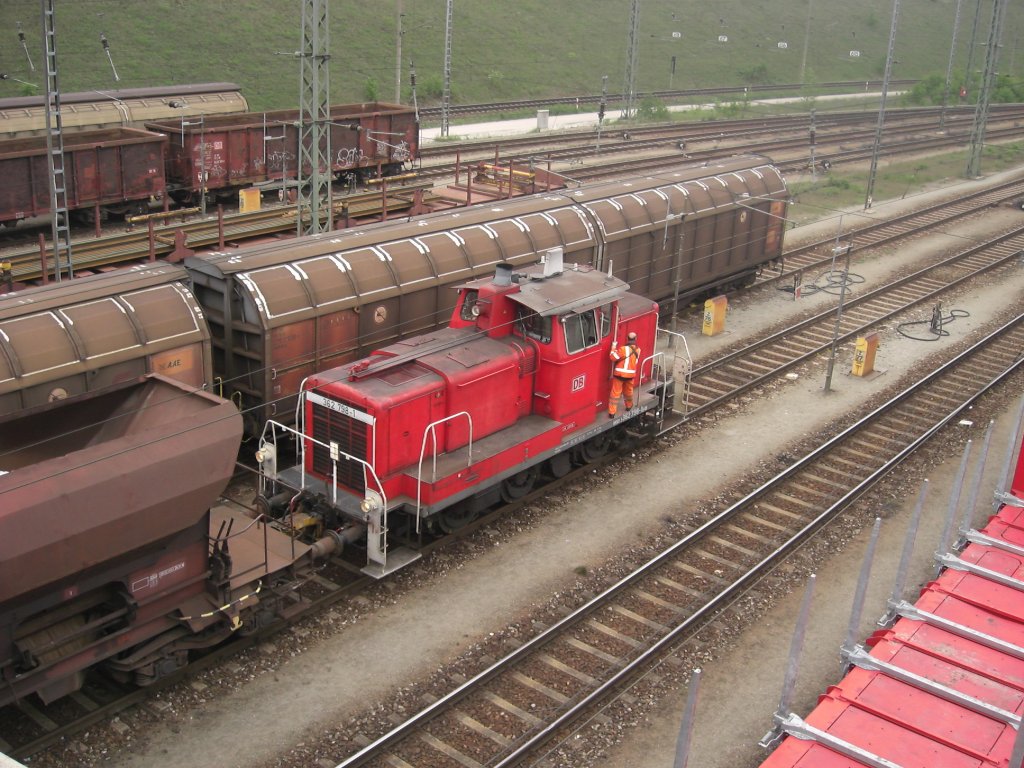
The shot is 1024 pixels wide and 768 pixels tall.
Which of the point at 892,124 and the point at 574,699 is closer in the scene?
the point at 574,699

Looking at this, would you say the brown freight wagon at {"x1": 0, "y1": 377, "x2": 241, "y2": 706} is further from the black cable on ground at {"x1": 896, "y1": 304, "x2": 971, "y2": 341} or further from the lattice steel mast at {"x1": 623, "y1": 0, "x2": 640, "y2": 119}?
the lattice steel mast at {"x1": 623, "y1": 0, "x2": 640, "y2": 119}

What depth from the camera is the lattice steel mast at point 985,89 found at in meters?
44.2

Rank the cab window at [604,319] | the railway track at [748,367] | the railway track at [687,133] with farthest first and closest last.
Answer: the railway track at [687,133] < the cab window at [604,319] < the railway track at [748,367]

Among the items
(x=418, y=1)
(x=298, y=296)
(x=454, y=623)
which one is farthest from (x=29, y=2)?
(x=454, y=623)

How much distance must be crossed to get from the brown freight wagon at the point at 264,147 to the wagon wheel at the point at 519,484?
54.1ft

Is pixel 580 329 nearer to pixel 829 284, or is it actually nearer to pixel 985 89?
pixel 829 284

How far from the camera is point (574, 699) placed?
12312mm

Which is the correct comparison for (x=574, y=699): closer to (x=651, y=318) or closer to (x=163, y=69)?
(x=651, y=318)

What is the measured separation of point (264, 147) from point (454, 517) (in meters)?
22.4

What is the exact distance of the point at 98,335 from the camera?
1526 cm

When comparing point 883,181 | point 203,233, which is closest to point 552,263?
point 203,233

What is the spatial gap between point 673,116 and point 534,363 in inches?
1964

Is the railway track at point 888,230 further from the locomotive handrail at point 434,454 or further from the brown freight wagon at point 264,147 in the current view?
the locomotive handrail at point 434,454

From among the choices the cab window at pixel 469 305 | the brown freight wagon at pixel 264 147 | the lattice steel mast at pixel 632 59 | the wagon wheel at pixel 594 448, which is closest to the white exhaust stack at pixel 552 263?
the cab window at pixel 469 305
